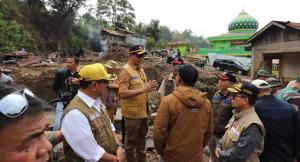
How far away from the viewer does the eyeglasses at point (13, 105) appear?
1.20 m

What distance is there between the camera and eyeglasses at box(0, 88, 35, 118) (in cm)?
120

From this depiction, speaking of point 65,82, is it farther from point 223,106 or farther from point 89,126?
point 89,126

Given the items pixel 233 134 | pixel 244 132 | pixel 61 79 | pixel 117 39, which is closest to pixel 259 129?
pixel 244 132

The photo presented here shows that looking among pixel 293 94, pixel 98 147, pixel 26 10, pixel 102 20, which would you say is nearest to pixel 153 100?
pixel 293 94

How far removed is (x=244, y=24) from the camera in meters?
43.7

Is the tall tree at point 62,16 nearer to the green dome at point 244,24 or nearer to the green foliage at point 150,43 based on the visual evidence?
the green foliage at point 150,43

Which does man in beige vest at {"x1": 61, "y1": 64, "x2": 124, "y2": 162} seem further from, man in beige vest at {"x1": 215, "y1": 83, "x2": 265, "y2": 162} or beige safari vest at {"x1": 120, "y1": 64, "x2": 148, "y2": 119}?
beige safari vest at {"x1": 120, "y1": 64, "x2": 148, "y2": 119}

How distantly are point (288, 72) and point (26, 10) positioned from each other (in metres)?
26.5

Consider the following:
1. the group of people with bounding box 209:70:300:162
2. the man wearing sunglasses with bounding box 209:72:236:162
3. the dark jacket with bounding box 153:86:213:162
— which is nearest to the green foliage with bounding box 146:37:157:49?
the man wearing sunglasses with bounding box 209:72:236:162

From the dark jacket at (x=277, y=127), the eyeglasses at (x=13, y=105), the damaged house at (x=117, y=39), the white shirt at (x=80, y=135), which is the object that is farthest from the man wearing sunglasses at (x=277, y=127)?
the damaged house at (x=117, y=39)

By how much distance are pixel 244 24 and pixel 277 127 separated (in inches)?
1663

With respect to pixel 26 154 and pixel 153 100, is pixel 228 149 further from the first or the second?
pixel 153 100

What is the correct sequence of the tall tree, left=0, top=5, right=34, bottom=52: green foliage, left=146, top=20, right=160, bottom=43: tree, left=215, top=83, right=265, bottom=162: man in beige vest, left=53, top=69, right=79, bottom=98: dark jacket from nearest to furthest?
left=215, top=83, right=265, bottom=162: man in beige vest, left=53, top=69, right=79, bottom=98: dark jacket, left=0, top=5, right=34, bottom=52: green foliage, the tall tree, left=146, top=20, right=160, bottom=43: tree

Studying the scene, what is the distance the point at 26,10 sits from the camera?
33.0 m
